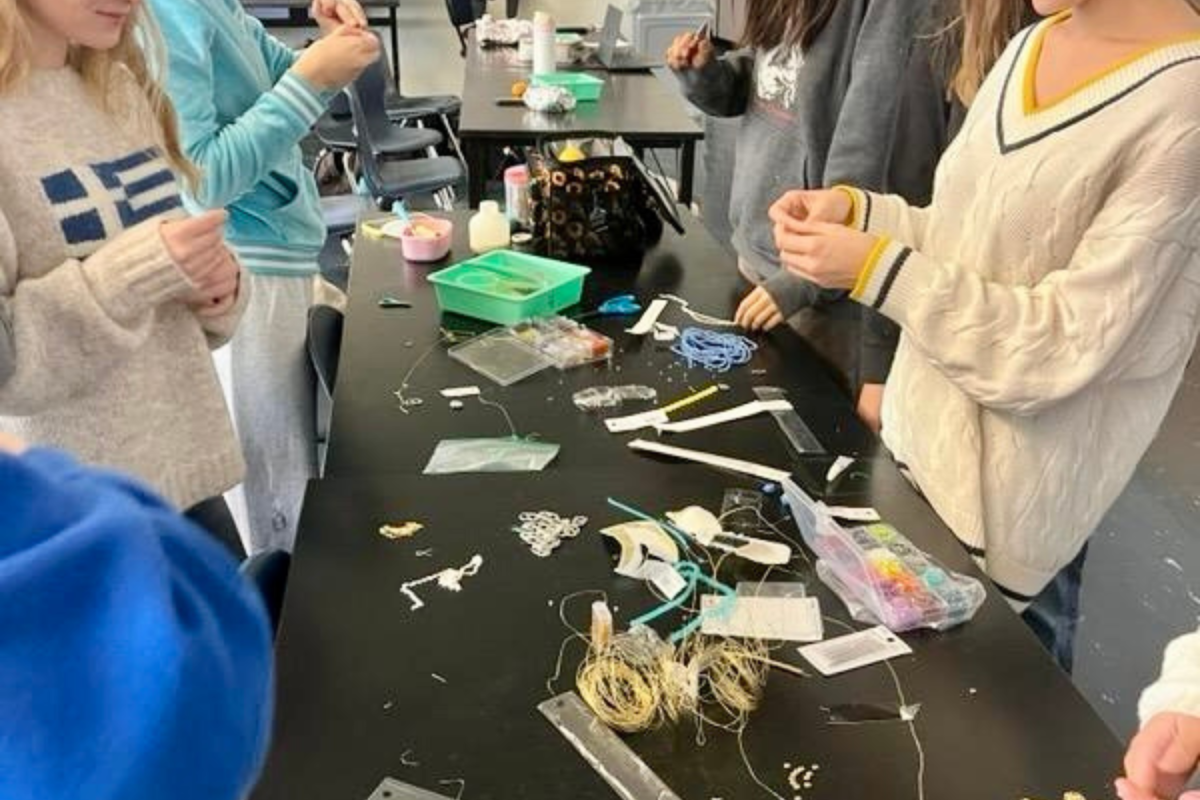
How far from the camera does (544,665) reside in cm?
98

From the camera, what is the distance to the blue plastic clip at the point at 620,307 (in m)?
1.79

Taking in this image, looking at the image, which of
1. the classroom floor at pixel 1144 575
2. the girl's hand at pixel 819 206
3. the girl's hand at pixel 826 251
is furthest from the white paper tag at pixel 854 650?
the classroom floor at pixel 1144 575

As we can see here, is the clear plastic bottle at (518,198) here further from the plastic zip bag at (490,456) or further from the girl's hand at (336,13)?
the plastic zip bag at (490,456)

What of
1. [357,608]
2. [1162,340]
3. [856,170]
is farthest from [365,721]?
[856,170]

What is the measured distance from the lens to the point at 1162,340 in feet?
3.83

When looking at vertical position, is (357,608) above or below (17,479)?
below

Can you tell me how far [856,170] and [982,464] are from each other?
2.06 ft

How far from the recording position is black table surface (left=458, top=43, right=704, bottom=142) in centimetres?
293

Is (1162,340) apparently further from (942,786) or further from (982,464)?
(942,786)

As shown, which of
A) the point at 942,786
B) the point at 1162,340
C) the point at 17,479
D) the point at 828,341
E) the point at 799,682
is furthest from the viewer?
the point at 828,341

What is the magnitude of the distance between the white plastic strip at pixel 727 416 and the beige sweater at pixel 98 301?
62 cm

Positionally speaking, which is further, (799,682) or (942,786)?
(799,682)

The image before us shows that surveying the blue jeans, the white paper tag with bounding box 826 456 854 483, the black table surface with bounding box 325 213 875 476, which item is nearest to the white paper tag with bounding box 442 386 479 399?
the black table surface with bounding box 325 213 875 476

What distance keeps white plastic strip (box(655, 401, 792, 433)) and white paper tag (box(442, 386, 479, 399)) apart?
28 cm
